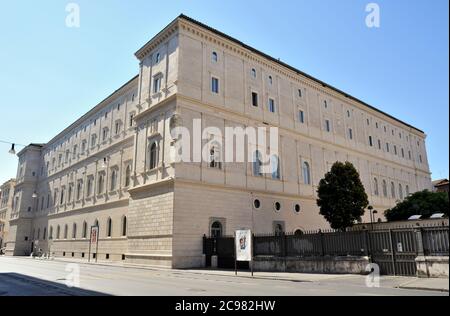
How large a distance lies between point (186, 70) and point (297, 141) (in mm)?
15019

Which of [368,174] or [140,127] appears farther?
[368,174]

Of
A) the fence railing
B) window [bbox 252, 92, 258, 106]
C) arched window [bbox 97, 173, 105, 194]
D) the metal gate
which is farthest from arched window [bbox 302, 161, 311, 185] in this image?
arched window [bbox 97, 173, 105, 194]

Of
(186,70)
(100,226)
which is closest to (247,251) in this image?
(186,70)

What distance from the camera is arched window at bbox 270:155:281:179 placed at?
112 ft

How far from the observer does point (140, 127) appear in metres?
33.5

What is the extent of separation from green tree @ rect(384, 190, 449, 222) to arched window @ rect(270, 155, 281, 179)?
52.1ft

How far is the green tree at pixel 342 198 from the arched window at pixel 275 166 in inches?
204

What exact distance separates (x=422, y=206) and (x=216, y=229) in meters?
23.9

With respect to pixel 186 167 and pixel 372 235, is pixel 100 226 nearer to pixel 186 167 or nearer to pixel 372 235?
pixel 186 167

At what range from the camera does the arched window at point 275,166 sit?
3422 cm

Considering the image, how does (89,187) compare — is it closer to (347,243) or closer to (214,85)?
(214,85)

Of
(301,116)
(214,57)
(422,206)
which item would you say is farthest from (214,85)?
(422,206)

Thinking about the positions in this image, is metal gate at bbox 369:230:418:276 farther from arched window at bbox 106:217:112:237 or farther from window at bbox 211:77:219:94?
arched window at bbox 106:217:112:237
